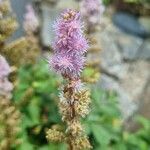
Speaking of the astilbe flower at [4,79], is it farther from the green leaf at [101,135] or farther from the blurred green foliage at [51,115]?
the green leaf at [101,135]

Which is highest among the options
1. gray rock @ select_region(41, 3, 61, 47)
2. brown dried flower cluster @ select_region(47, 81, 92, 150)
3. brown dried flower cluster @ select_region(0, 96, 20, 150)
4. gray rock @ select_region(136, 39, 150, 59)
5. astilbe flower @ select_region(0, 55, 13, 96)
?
brown dried flower cluster @ select_region(47, 81, 92, 150)

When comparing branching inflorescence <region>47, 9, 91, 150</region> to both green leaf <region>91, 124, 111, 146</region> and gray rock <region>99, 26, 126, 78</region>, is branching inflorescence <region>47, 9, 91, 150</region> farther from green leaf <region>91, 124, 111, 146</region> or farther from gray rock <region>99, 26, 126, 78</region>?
gray rock <region>99, 26, 126, 78</region>

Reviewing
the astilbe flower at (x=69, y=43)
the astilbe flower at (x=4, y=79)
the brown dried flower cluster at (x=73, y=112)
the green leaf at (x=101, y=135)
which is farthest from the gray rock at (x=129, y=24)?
the astilbe flower at (x=69, y=43)

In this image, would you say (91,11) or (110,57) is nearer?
(91,11)

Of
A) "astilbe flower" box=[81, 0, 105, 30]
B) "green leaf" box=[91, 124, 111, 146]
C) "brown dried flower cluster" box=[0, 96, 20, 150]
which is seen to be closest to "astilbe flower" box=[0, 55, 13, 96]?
"brown dried flower cluster" box=[0, 96, 20, 150]

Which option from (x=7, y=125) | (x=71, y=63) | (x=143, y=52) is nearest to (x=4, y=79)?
(x=7, y=125)

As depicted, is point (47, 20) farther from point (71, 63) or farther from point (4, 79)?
point (71, 63)
